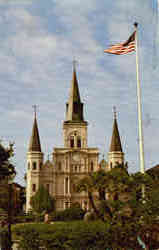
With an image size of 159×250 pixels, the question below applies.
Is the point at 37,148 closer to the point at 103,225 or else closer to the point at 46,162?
the point at 46,162

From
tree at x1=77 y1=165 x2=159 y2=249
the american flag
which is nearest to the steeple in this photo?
the american flag

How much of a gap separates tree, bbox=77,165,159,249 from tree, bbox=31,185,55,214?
61.1m

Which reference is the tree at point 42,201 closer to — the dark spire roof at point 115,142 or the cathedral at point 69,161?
the cathedral at point 69,161

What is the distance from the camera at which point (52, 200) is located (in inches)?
3123

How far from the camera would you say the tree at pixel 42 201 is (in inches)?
2980

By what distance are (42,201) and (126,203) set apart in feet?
209

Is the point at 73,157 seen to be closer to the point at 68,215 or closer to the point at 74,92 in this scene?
the point at 74,92

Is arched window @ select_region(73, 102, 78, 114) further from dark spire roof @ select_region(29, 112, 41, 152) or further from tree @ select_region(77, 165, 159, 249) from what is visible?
tree @ select_region(77, 165, 159, 249)

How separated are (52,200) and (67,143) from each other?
49.9 ft

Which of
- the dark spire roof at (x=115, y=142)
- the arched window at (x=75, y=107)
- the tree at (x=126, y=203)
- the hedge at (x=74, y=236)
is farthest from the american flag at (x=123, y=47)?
the arched window at (x=75, y=107)

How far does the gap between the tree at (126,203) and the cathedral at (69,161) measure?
2663 inches

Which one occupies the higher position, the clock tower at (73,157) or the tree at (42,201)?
the clock tower at (73,157)

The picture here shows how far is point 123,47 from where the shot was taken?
829 inches

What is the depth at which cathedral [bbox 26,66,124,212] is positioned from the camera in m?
84.6
